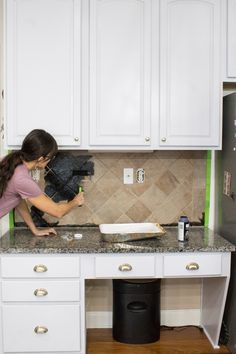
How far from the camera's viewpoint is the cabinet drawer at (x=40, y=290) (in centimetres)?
256

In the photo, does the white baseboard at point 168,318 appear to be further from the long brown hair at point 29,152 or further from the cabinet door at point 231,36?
the cabinet door at point 231,36

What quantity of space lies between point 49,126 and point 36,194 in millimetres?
457

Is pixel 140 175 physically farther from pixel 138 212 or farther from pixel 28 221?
pixel 28 221

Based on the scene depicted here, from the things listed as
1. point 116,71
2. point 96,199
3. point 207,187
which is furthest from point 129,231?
point 116,71

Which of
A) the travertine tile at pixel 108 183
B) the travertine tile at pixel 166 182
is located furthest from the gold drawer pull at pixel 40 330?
the travertine tile at pixel 166 182

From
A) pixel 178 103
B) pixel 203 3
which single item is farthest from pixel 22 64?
pixel 203 3

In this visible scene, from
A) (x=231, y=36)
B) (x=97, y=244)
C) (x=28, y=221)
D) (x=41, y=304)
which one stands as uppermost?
(x=231, y=36)

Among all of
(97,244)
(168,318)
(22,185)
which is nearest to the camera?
(22,185)

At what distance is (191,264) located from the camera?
8.58ft

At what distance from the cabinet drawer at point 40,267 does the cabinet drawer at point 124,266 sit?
15cm

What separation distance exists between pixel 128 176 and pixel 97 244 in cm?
67

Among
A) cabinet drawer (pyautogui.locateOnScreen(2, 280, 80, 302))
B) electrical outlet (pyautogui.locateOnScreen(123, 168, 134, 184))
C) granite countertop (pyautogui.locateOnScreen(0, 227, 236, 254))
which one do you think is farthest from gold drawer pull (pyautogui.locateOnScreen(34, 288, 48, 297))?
electrical outlet (pyautogui.locateOnScreen(123, 168, 134, 184))

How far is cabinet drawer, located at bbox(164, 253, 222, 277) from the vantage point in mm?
2611

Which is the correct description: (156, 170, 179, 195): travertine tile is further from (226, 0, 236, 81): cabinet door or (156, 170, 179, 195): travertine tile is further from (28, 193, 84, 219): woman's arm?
(226, 0, 236, 81): cabinet door
